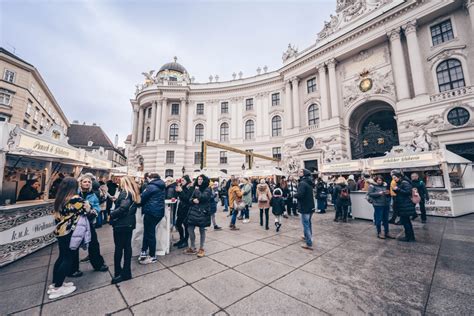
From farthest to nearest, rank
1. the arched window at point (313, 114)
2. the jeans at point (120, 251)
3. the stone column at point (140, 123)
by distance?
the stone column at point (140, 123) < the arched window at point (313, 114) < the jeans at point (120, 251)

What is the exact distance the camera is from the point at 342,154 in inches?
784

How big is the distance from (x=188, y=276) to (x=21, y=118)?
98.6 feet

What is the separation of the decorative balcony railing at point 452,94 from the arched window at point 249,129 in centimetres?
1929

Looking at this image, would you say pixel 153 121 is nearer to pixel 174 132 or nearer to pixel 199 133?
pixel 174 132

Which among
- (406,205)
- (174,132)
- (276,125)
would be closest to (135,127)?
(174,132)

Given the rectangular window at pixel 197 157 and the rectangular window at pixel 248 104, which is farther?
the rectangular window at pixel 248 104

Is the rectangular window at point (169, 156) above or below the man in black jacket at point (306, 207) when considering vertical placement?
above

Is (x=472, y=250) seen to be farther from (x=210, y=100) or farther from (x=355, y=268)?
(x=210, y=100)

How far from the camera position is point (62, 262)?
315cm

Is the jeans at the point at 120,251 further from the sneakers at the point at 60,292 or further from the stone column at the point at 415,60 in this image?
the stone column at the point at 415,60

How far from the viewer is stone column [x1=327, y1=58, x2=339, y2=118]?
21016 mm

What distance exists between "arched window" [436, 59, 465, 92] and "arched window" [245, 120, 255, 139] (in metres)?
19.8

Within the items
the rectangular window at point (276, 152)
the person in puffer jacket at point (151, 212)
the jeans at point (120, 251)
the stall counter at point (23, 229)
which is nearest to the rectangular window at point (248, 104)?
the rectangular window at point (276, 152)

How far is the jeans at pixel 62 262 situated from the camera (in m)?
3.10
